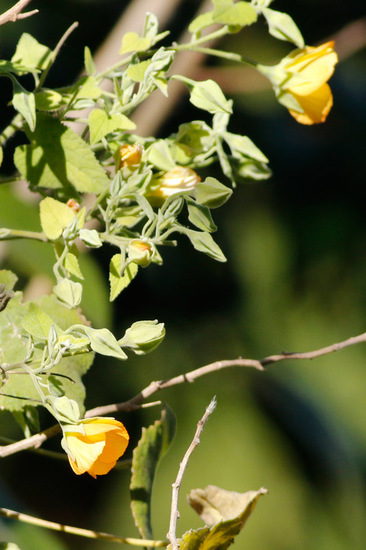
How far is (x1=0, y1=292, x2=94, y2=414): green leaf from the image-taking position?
329 millimetres

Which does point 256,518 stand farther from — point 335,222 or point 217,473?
point 335,222

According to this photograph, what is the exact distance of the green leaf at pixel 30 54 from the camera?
35 cm

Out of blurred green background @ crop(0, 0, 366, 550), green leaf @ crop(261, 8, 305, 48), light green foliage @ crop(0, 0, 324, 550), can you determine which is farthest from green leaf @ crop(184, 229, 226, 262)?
blurred green background @ crop(0, 0, 366, 550)

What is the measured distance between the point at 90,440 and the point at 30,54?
200 mm

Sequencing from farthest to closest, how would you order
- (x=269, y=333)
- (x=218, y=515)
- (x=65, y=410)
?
(x=269, y=333)
(x=218, y=515)
(x=65, y=410)

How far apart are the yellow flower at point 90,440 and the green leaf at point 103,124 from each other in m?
0.13

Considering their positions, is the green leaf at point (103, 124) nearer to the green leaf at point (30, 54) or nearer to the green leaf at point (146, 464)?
the green leaf at point (30, 54)

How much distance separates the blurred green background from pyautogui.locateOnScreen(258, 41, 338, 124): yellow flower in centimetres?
78

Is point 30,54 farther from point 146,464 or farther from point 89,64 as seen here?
point 146,464

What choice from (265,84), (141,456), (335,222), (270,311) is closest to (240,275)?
(270,311)

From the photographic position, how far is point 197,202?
11.6 inches

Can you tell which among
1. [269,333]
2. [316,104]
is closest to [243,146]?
[316,104]

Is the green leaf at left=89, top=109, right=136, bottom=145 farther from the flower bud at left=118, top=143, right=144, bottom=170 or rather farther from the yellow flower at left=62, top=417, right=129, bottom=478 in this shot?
the yellow flower at left=62, top=417, right=129, bottom=478

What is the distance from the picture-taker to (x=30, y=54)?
0.35 m
